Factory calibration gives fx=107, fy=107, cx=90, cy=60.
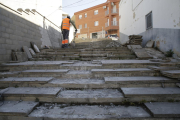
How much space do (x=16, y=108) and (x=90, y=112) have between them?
130 centimetres

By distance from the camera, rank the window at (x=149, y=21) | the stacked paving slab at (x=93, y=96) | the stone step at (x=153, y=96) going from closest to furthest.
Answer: the stacked paving slab at (x=93, y=96)
the stone step at (x=153, y=96)
the window at (x=149, y=21)

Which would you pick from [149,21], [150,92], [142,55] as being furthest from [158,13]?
[150,92]

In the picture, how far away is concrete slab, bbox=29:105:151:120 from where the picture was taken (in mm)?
1674

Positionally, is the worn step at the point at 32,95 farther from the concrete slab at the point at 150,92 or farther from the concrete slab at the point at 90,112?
the concrete slab at the point at 150,92

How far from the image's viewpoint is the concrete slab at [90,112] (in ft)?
5.49

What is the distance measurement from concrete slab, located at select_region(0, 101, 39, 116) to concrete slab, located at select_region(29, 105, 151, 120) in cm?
11

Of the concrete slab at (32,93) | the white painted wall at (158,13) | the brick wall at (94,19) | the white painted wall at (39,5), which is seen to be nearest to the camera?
the concrete slab at (32,93)

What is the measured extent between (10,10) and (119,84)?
5144 millimetres

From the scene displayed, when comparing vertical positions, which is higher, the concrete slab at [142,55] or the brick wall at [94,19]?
the brick wall at [94,19]

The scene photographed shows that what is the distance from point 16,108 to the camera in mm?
1865

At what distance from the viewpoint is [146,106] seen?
73.5 inches

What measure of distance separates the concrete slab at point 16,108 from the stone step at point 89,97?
46 cm

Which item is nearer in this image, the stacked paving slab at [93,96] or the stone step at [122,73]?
the stacked paving slab at [93,96]

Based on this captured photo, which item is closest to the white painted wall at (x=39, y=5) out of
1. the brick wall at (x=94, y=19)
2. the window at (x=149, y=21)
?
the window at (x=149, y=21)
